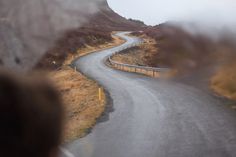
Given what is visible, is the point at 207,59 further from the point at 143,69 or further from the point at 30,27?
the point at 30,27

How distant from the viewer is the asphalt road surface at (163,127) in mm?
16516

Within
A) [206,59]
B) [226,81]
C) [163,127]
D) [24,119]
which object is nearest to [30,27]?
[24,119]

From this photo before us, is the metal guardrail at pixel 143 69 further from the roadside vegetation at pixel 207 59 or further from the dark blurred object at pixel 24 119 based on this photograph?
the dark blurred object at pixel 24 119

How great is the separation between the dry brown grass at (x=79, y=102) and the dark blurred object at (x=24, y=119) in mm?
9133

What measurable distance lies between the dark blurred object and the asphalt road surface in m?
14.5

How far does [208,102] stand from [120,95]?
7722mm

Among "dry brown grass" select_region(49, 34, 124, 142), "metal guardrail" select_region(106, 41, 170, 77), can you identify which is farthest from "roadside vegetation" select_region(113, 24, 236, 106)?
"dry brown grass" select_region(49, 34, 124, 142)

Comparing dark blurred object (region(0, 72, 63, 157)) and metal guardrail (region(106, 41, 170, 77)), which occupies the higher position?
dark blurred object (region(0, 72, 63, 157))

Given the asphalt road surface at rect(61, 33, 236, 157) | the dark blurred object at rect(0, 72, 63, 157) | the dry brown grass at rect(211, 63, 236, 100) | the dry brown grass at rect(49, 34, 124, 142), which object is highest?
the dark blurred object at rect(0, 72, 63, 157)

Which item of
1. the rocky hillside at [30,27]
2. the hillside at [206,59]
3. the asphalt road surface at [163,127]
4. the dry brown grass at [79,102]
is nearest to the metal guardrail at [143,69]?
the hillside at [206,59]

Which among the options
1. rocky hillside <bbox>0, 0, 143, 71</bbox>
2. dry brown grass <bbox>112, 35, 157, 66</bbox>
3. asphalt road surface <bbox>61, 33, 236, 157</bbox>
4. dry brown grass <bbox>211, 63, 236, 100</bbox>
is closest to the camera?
rocky hillside <bbox>0, 0, 143, 71</bbox>

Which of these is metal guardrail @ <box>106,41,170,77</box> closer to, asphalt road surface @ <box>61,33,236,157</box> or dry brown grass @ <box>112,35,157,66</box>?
dry brown grass @ <box>112,35,157,66</box>

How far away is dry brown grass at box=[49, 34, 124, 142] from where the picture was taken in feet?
71.0

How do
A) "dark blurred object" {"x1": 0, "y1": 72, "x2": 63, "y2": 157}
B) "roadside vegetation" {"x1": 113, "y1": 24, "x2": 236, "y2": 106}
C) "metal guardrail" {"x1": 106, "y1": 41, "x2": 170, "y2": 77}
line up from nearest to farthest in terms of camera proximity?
1. "dark blurred object" {"x1": 0, "y1": 72, "x2": 63, "y2": 157}
2. "roadside vegetation" {"x1": 113, "y1": 24, "x2": 236, "y2": 106}
3. "metal guardrail" {"x1": 106, "y1": 41, "x2": 170, "y2": 77}
